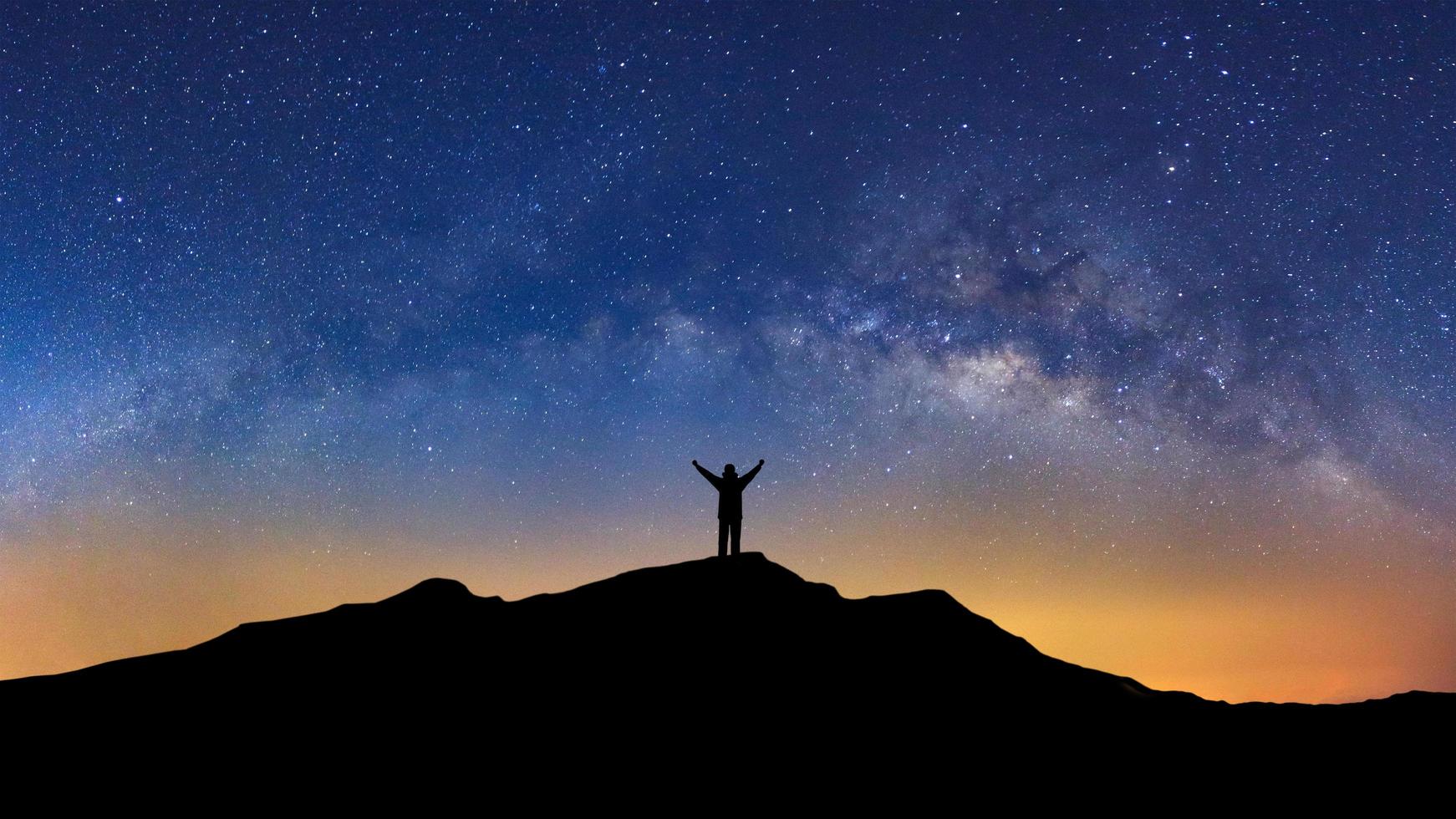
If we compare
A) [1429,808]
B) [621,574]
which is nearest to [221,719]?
[621,574]

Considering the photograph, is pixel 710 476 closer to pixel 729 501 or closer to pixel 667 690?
pixel 729 501

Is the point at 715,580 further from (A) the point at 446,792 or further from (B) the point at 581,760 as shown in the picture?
(A) the point at 446,792

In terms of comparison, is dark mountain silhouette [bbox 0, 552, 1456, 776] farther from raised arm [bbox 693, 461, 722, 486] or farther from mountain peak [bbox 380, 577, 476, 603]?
raised arm [bbox 693, 461, 722, 486]

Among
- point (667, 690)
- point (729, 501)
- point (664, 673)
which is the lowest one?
point (667, 690)

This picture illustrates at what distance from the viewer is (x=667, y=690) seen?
13.7m

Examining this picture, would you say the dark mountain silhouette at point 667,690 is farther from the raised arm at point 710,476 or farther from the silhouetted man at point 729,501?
the raised arm at point 710,476

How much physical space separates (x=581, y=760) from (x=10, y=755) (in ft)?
28.0

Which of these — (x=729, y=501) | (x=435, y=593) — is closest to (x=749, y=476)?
(x=729, y=501)

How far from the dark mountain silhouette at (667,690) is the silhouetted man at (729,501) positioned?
1.75 feet

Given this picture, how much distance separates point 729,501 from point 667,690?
3904mm

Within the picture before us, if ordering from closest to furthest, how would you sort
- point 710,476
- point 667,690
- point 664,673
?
point 667,690, point 664,673, point 710,476

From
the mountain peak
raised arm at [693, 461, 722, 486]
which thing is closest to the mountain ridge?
the mountain peak

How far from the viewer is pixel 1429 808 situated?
12969 mm

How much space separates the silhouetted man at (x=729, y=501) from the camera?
15.9 metres
